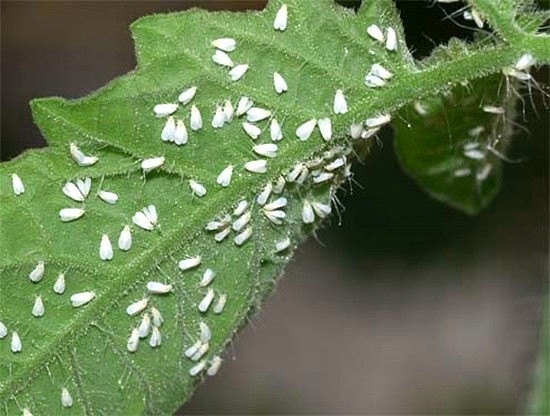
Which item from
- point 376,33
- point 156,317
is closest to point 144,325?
point 156,317

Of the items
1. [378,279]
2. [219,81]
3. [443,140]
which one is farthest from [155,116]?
[378,279]

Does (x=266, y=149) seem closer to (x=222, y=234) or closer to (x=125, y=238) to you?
(x=222, y=234)

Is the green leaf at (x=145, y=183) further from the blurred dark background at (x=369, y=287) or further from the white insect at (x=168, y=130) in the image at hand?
the blurred dark background at (x=369, y=287)

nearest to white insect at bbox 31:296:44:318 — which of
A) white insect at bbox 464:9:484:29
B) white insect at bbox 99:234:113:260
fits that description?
white insect at bbox 99:234:113:260

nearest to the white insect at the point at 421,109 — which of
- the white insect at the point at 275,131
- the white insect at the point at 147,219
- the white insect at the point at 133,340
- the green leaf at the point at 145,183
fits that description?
the green leaf at the point at 145,183

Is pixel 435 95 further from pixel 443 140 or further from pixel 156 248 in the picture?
pixel 156 248

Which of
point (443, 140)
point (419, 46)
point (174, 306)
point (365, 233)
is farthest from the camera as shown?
point (365, 233)

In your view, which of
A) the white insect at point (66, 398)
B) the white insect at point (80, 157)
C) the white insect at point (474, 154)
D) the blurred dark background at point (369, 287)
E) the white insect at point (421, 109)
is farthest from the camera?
the blurred dark background at point (369, 287)
